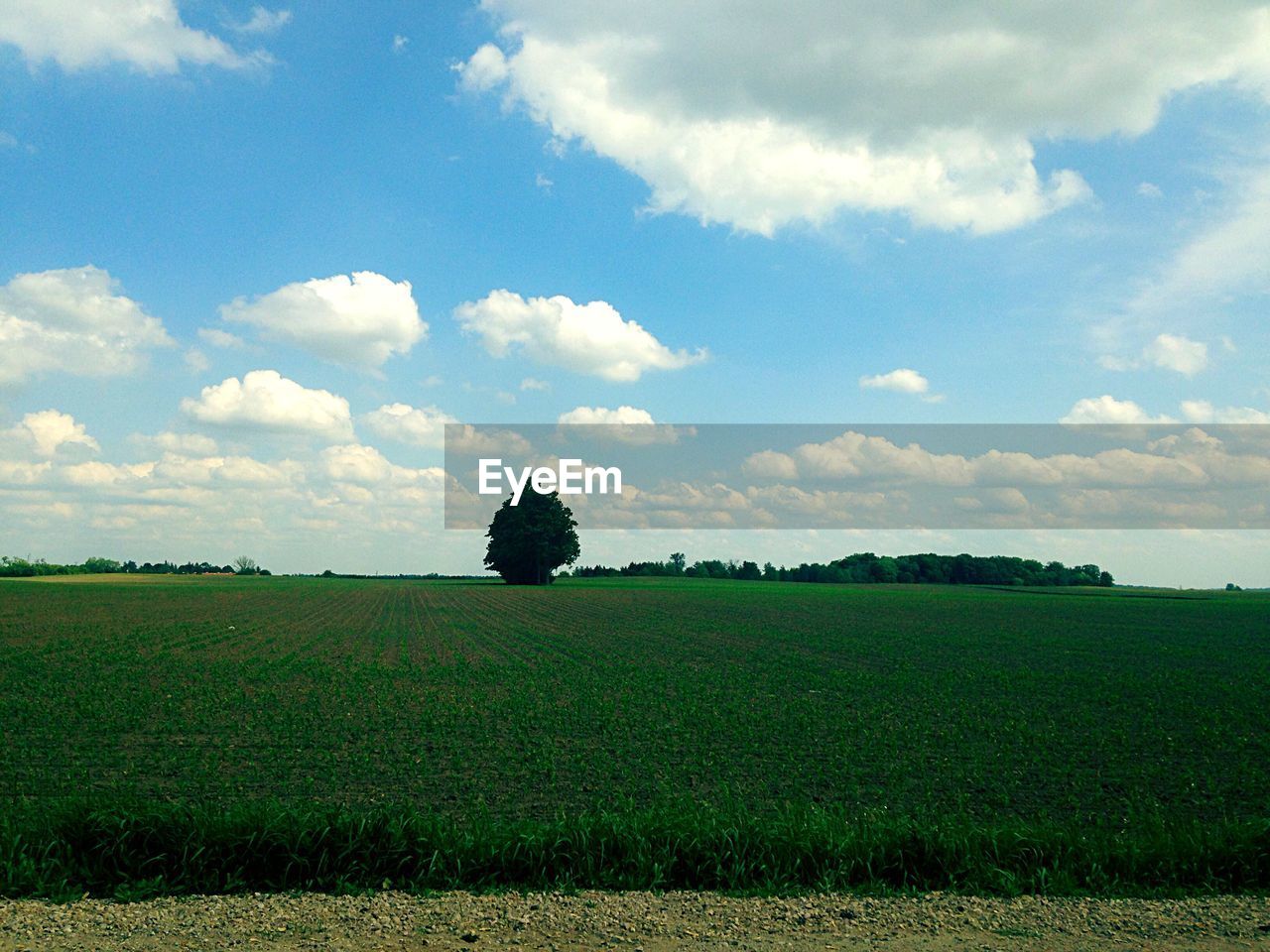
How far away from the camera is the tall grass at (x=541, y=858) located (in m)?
6.76

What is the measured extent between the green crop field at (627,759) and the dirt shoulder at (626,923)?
46 cm

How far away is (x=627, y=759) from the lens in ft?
47.8

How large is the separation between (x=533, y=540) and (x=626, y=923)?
105 meters

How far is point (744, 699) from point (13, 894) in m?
16.9

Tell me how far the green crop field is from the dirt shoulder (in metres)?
0.46

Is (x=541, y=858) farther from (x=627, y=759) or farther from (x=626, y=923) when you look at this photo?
(x=627, y=759)

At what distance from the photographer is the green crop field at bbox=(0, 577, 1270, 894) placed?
7.08m

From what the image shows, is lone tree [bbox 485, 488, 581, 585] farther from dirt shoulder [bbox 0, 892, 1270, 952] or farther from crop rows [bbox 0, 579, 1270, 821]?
dirt shoulder [bbox 0, 892, 1270, 952]

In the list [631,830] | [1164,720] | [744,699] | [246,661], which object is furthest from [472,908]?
[246,661]

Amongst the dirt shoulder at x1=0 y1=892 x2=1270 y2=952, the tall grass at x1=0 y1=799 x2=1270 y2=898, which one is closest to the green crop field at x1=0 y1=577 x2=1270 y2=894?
the tall grass at x1=0 y1=799 x2=1270 y2=898

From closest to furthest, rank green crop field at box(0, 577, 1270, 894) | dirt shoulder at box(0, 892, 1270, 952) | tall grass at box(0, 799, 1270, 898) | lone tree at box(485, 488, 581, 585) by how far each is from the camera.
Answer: dirt shoulder at box(0, 892, 1270, 952), tall grass at box(0, 799, 1270, 898), green crop field at box(0, 577, 1270, 894), lone tree at box(485, 488, 581, 585)

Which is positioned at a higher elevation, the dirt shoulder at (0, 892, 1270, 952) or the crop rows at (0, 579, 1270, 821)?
the dirt shoulder at (0, 892, 1270, 952)

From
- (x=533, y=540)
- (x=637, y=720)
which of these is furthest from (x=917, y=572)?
(x=637, y=720)

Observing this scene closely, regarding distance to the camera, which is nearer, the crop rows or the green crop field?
the green crop field
